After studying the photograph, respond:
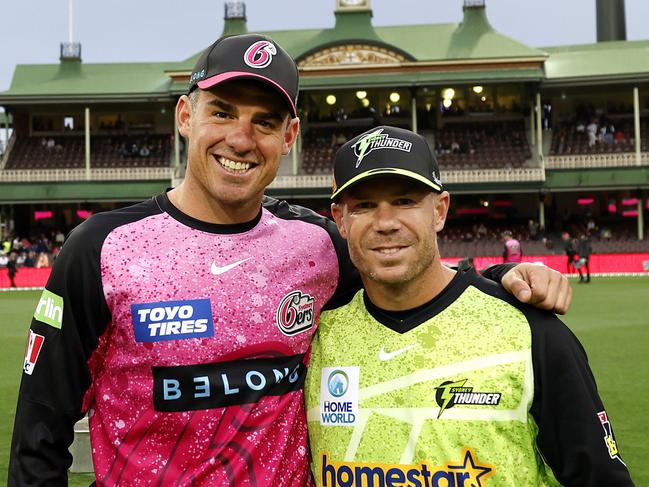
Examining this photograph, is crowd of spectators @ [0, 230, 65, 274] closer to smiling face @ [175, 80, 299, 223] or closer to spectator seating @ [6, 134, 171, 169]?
spectator seating @ [6, 134, 171, 169]

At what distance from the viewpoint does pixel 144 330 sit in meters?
2.59

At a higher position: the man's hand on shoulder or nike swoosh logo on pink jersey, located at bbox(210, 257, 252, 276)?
nike swoosh logo on pink jersey, located at bbox(210, 257, 252, 276)

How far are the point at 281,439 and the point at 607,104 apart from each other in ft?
144

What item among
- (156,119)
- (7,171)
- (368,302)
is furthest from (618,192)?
(368,302)

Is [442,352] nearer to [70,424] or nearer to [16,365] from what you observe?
[70,424]

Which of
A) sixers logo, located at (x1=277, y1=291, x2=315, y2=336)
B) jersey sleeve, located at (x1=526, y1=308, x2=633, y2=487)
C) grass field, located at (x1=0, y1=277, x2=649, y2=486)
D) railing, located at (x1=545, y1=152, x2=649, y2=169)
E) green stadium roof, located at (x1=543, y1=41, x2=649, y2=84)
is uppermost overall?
green stadium roof, located at (x1=543, y1=41, x2=649, y2=84)

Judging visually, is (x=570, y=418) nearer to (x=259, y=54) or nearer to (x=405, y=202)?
(x=405, y=202)

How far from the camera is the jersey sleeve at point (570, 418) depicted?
7.98 ft

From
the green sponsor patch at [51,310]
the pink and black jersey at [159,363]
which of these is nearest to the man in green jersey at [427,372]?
the pink and black jersey at [159,363]

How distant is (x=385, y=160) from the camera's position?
2.68m

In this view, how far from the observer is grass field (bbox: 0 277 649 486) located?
6.42m

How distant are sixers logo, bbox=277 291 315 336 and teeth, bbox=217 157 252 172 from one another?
1.66 ft

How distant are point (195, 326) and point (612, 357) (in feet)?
30.3

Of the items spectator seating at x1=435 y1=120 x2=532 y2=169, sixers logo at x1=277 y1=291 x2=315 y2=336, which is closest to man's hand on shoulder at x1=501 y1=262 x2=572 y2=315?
sixers logo at x1=277 y1=291 x2=315 y2=336
